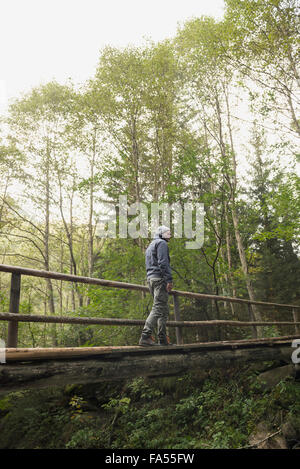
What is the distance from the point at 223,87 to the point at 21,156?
11.7 meters

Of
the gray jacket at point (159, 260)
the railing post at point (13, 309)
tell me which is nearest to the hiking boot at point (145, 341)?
the gray jacket at point (159, 260)

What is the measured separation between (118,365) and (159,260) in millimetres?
1685

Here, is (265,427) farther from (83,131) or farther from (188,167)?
(83,131)

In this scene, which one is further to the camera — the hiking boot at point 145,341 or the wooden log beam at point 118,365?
the hiking boot at point 145,341

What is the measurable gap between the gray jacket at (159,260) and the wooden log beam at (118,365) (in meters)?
1.13

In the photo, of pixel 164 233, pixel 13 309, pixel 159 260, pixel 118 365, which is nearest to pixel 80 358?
pixel 118 365

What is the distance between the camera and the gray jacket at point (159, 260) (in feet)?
14.9

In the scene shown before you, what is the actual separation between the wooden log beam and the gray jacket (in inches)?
44.6

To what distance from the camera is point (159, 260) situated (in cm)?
455

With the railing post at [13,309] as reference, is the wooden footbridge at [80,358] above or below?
below

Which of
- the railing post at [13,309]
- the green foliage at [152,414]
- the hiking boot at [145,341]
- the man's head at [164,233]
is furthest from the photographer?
the green foliage at [152,414]

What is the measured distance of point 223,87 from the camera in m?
13.6

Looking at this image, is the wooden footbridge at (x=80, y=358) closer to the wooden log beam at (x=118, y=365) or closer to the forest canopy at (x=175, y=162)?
the wooden log beam at (x=118, y=365)
